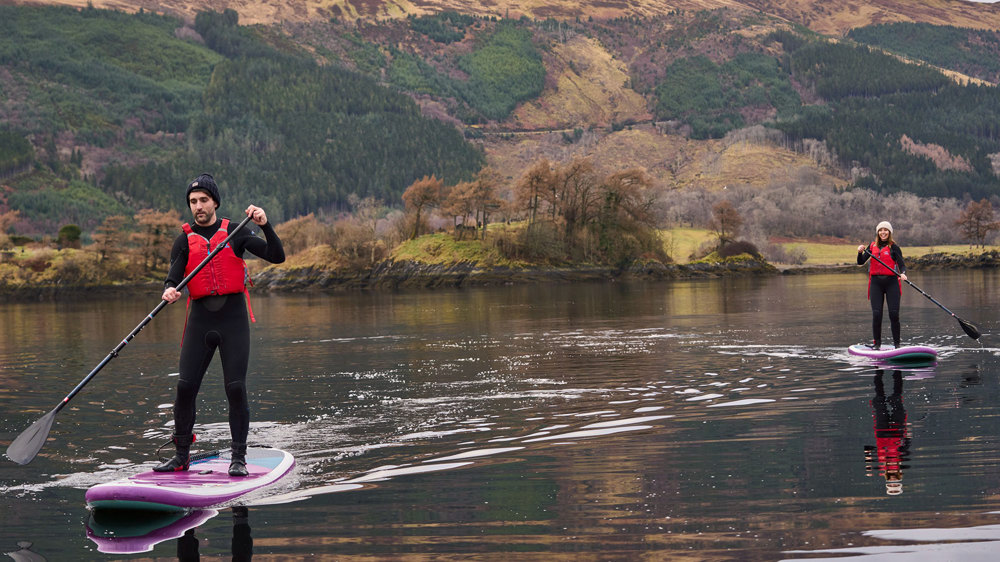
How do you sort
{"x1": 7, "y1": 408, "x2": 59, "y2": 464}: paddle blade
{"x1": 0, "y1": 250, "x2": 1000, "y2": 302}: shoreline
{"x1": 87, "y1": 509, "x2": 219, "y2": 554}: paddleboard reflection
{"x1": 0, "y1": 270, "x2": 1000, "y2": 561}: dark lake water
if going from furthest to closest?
{"x1": 0, "y1": 250, "x2": 1000, "y2": 302}: shoreline
{"x1": 7, "y1": 408, "x2": 59, "y2": 464}: paddle blade
{"x1": 87, "y1": 509, "x2": 219, "y2": 554}: paddleboard reflection
{"x1": 0, "y1": 270, "x2": 1000, "y2": 561}: dark lake water

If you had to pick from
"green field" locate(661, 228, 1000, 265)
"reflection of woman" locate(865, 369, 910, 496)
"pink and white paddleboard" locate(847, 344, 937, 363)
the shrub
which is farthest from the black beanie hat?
"green field" locate(661, 228, 1000, 265)

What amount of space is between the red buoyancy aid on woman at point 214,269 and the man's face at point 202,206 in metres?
0.18

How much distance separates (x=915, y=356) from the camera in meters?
22.5

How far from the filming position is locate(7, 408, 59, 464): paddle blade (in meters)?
12.3

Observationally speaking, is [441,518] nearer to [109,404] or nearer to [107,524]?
[107,524]

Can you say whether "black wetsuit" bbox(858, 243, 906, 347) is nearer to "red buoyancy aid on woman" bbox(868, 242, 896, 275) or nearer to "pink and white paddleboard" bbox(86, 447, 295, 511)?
"red buoyancy aid on woman" bbox(868, 242, 896, 275)

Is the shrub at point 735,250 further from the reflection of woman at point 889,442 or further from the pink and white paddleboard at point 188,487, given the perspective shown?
the pink and white paddleboard at point 188,487

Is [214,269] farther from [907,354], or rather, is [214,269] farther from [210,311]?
[907,354]

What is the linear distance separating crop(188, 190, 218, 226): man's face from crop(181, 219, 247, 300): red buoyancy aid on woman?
0.18 metres

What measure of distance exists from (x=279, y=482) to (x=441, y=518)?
9.60ft

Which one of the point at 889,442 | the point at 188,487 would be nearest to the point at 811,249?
the point at 889,442

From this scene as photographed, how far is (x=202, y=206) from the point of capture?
480 inches

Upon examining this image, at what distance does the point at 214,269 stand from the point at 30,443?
10.6 feet

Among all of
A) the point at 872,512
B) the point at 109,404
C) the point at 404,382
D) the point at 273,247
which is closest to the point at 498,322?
the point at 404,382
